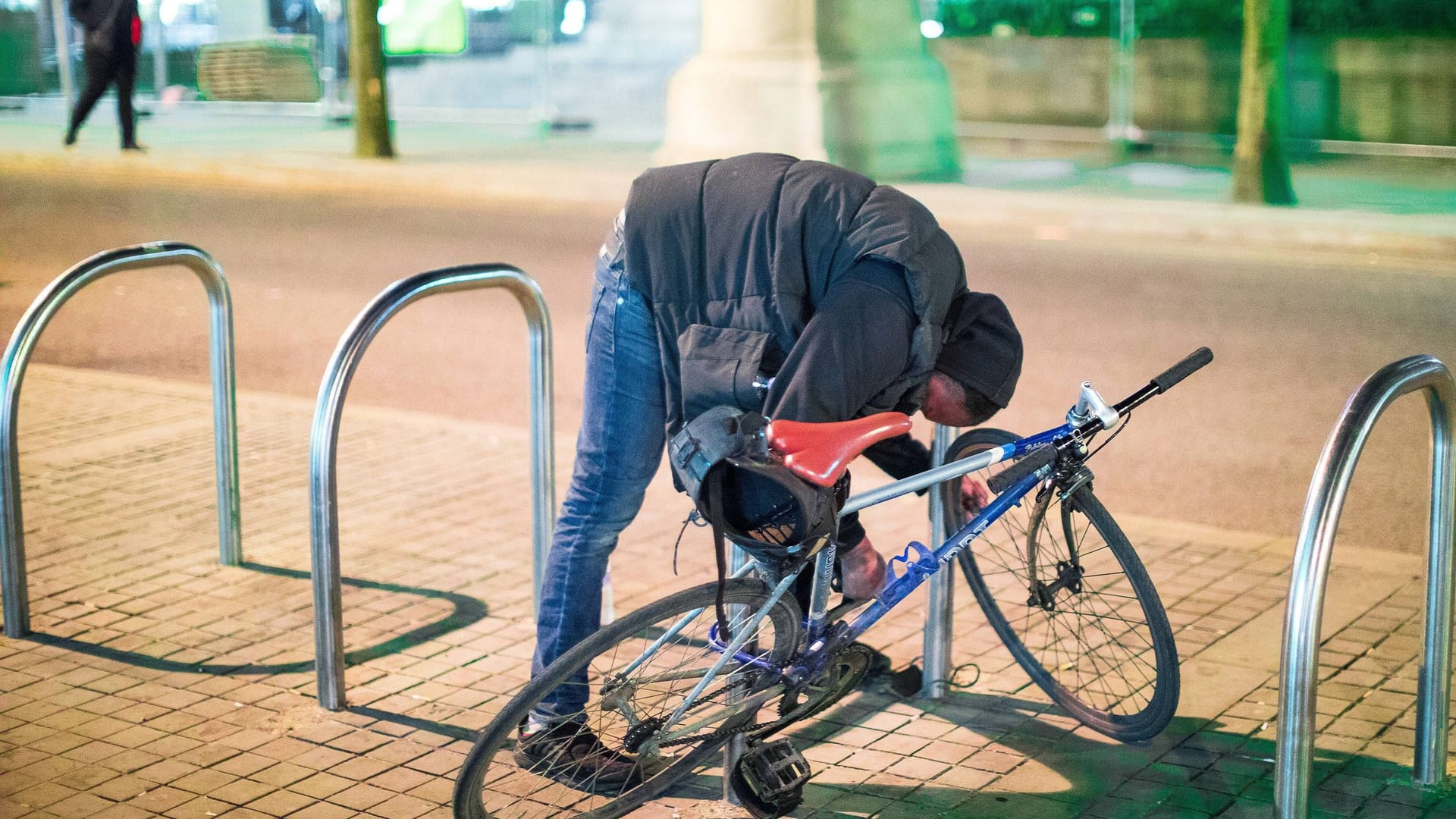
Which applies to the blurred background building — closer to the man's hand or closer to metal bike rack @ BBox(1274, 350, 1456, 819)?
the man's hand

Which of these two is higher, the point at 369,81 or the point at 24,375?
the point at 369,81

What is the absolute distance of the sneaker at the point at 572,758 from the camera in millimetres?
3721

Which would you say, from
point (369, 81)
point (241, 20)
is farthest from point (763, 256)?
point (241, 20)

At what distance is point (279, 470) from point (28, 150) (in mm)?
14269

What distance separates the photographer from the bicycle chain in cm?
362

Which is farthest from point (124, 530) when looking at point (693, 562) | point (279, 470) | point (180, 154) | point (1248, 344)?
point (180, 154)

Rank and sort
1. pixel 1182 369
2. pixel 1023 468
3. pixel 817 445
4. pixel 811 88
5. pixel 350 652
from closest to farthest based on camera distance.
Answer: pixel 817 445 < pixel 1023 468 < pixel 1182 369 < pixel 350 652 < pixel 811 88

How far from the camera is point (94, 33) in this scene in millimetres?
17156

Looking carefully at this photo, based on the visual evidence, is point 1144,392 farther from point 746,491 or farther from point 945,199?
point 945,199

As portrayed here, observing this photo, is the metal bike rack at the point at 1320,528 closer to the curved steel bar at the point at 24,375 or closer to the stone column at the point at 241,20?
the curved steel bar at the point at 24,375

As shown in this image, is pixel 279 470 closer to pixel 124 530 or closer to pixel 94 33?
pixel 124 530

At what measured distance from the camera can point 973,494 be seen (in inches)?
169

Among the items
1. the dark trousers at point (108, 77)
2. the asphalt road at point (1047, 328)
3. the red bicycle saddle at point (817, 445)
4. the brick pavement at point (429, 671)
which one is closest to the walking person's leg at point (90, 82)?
the dark trousers at point (108, 77)

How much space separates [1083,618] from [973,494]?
2.10ft
